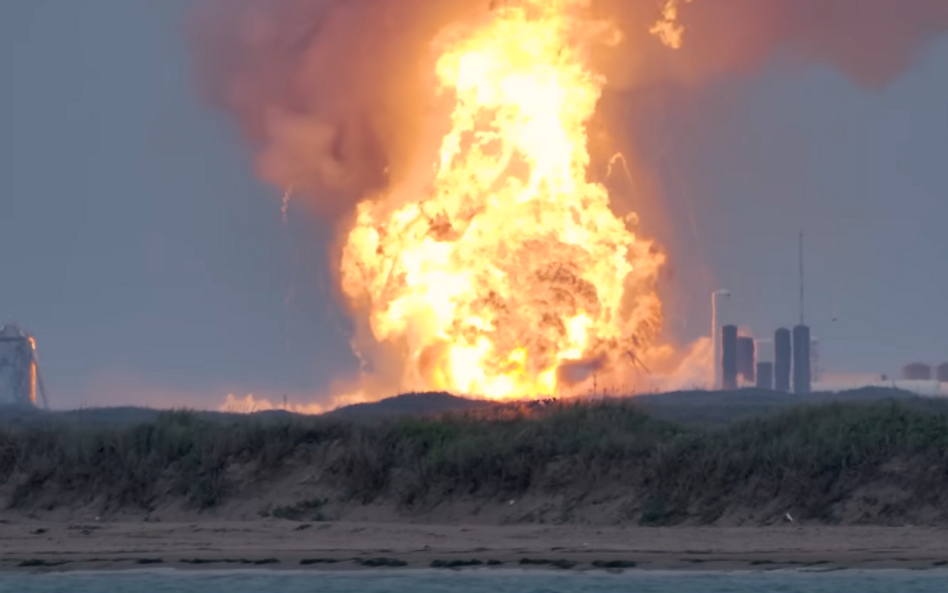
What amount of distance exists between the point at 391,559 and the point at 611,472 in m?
7.07

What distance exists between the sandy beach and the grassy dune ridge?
4.64 feet

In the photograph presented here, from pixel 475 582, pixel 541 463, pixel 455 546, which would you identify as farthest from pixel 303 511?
pixel 475 582

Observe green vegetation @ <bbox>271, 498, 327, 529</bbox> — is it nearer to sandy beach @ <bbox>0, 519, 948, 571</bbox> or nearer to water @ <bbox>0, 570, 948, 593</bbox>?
sandy beach @ <bbox>0, 519, 948, 571</bbox>

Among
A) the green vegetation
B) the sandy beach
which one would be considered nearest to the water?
the sandy beach

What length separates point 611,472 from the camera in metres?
38.7

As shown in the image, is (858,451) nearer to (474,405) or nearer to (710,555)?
(710,555)

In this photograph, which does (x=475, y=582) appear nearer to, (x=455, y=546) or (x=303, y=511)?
(x=455, y=546)

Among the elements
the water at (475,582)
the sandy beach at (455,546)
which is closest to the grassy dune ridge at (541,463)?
the sandy beach at (455,546)

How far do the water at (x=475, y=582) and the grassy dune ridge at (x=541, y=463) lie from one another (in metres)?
5.12

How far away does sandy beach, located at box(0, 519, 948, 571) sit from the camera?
32.5m

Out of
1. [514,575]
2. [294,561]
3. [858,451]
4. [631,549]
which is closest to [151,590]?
[294,561]

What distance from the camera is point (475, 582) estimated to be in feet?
104

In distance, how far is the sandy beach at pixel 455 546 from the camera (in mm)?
32469

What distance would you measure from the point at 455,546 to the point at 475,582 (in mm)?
2719
